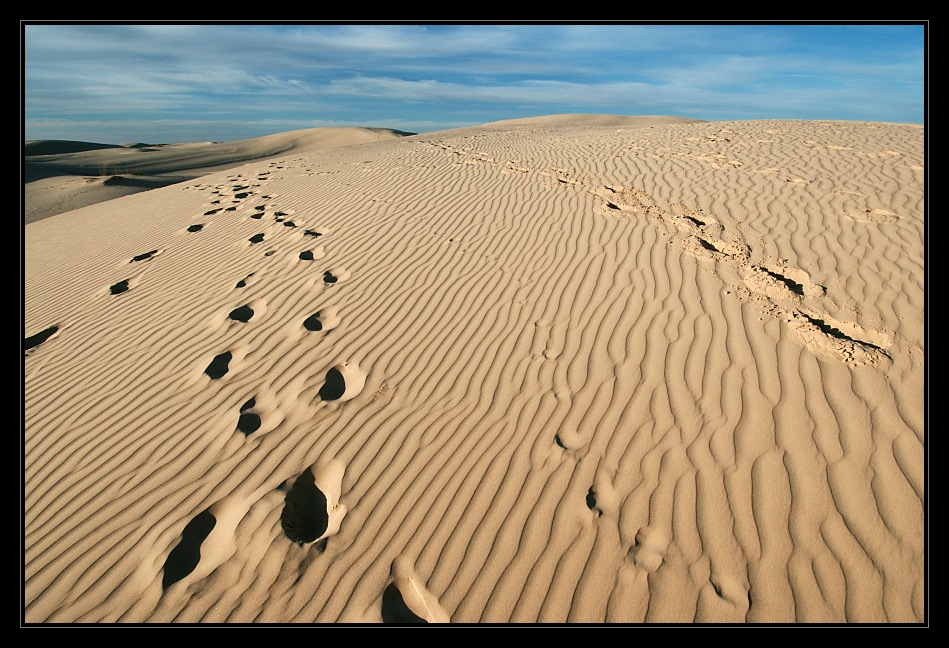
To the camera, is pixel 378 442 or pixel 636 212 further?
pixel 636 212

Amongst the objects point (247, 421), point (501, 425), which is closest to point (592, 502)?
point (501, 425)

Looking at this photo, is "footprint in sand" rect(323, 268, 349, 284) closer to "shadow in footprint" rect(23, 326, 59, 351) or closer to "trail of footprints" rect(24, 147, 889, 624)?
"trail of footprints" rect(24, 147, 889, 624)

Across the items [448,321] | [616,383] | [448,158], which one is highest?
[448,158]

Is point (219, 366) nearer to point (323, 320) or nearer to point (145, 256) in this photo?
point (323, 320)

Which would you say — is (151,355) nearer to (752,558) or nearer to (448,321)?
(448,321)

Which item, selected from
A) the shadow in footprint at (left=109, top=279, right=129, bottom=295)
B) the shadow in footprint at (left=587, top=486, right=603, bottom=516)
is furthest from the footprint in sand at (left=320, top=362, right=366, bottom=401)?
the shadow in footprint at (left=109, top=279, right=129, bottom=295)

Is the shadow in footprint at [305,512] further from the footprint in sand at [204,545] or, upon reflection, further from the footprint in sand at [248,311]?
the footprint in sand at [248,311]

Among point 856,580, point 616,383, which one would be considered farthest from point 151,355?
point 856,580

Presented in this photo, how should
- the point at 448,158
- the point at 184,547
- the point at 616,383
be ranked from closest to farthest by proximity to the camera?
the point at 184,547
the point at 616,383
the point at 448,158
